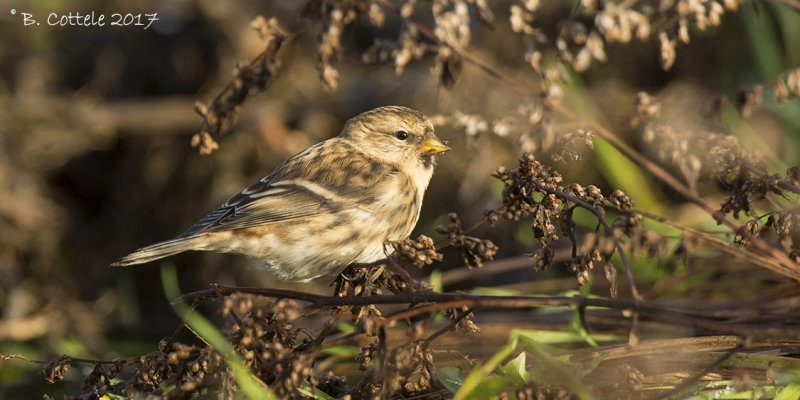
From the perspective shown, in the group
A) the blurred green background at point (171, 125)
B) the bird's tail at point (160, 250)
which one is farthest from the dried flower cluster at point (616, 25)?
the blurred green background at point (171, 125)

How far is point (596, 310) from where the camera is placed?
3652 millimetres

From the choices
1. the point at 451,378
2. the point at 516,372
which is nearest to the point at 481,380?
the point at 516,372

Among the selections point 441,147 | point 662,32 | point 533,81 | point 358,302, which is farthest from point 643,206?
point 358,302

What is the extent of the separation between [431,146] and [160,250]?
1370 mm

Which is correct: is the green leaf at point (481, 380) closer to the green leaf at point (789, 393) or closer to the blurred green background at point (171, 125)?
the green leaf at point (789, 393)

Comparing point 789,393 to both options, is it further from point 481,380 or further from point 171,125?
point 171,125

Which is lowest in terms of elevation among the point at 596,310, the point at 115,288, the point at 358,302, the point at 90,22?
the point at 115,288

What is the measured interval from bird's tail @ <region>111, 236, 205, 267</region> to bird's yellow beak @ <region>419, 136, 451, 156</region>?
1.14m

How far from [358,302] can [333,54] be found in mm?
870

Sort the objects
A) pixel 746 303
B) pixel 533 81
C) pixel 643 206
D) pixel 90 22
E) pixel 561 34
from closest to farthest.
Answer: pixel 561 34, pixel 746 303, pixel 643 206, pixel 533 81, pixel 90 22

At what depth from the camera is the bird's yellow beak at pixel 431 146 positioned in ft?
13.9

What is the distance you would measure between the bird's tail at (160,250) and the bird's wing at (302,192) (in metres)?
0.05

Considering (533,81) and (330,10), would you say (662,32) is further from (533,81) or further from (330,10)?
(533,81)

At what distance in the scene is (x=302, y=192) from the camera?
402cm
